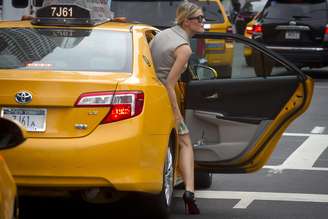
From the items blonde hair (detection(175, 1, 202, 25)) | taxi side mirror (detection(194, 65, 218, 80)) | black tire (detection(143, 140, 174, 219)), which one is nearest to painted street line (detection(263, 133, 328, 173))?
taxi side mirror (detection(194, 65, 218, 80))

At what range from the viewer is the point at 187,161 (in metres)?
8.49

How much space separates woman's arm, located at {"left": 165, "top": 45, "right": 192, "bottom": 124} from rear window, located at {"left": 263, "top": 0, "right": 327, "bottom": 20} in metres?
14.1

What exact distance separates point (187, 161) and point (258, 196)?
143cm

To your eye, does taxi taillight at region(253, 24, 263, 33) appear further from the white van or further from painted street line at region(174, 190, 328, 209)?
painted street line at region(174, 190, 328, 209)

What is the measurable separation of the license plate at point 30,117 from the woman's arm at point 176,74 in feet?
4.00

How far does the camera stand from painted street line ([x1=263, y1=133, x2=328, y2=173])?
11602 mm

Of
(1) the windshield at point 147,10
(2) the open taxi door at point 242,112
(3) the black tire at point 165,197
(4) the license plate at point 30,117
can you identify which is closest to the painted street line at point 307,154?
(2) the open taxi door at point 242,112

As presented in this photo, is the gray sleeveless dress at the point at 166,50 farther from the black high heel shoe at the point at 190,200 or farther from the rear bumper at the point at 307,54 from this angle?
the rear bumper at the point at 307,54

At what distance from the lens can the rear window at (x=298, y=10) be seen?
72.9ft

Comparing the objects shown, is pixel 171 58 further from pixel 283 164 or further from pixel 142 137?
pixel 283 164

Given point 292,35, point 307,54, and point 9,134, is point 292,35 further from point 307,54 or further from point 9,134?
point 9,134

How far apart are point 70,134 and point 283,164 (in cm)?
485

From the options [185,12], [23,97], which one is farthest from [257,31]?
[23,97]

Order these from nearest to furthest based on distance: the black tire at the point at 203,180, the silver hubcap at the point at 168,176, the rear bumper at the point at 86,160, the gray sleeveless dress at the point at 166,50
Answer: the rear bumper at the point at 86,160, the silver hubcap at the point at 168,176, the gray sleeveless dress at the point at 166,50, the black tire at the point at 203,180
